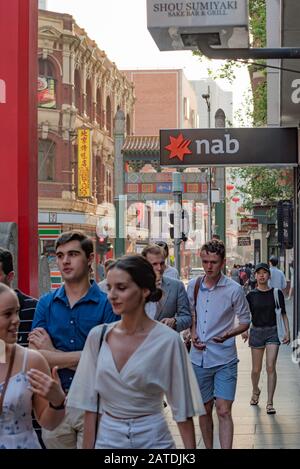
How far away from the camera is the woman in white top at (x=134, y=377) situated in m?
4.25

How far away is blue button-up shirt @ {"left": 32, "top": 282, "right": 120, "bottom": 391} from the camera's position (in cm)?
546

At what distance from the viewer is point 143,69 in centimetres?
9844

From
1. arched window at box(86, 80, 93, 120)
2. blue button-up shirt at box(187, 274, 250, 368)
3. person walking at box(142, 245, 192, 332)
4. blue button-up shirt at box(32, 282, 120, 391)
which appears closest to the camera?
blue button-up shirt at box(32, 282, 120, 391)

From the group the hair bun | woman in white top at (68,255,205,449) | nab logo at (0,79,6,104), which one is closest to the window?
nab logo at (0,79,6,104)

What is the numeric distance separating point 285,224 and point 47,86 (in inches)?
1317

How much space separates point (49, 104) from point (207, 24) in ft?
147

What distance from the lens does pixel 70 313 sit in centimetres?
552

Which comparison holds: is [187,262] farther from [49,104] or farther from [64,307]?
[64,307]

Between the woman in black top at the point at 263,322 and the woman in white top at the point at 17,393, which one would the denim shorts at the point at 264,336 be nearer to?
the woman in black top at the point at 263,322

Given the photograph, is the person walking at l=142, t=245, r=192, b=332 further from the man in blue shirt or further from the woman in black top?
the woman in black top

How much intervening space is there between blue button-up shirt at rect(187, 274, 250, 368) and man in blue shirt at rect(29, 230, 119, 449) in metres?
2.82

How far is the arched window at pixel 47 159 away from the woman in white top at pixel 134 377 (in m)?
45.4

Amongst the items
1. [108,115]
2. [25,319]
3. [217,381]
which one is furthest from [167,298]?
[108,115]

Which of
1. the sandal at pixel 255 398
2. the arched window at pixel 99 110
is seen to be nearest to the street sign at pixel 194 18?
the sandal at pixel 255 398
